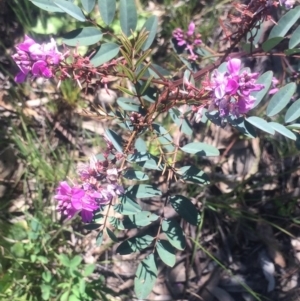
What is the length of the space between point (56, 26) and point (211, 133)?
0.78 m

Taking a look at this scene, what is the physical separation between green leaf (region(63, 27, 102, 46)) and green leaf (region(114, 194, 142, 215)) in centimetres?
40

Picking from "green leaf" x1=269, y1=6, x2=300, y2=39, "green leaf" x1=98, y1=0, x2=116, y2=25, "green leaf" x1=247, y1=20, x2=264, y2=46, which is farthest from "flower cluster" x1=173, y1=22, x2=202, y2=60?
"green leaf" x1=98, y1=0, x2=116, y2=25

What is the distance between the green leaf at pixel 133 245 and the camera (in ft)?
4.57

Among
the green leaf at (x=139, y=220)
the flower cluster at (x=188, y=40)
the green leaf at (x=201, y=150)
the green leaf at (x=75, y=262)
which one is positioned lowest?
the green leaf at (x=75, y=262)

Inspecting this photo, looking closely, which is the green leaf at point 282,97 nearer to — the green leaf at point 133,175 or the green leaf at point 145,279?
the green leaf at point 133,175

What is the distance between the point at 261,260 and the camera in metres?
1.95

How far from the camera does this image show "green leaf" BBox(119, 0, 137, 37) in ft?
4.05

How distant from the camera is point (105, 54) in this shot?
123 centimetres

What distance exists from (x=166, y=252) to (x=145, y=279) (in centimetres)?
9

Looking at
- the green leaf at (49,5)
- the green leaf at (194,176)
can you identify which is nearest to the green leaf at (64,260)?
the green leaf at (194,176)

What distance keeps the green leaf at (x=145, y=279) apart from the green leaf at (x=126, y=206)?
171mm

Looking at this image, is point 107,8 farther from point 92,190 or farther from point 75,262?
point 75,262

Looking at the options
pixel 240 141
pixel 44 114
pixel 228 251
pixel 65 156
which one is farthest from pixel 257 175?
pixel 44 114

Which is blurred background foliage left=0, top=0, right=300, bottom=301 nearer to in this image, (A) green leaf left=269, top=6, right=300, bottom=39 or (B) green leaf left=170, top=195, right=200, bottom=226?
(B) green leaf left=170, top=195, right=200, bottom=226
